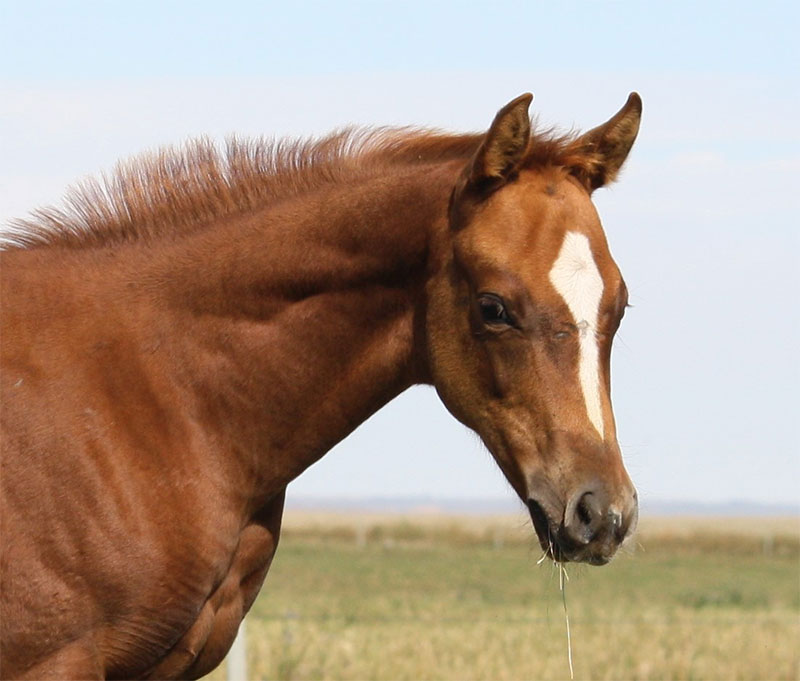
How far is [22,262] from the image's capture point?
4.67m

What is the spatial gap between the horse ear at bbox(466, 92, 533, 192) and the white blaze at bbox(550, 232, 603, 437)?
1.35ft

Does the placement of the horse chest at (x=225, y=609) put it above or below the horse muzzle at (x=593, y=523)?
below

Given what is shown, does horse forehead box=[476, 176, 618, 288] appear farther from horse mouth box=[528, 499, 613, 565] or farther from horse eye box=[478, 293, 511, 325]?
horse mouth box=[528, 499, 613, 565]

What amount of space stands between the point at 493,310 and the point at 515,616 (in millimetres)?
13303

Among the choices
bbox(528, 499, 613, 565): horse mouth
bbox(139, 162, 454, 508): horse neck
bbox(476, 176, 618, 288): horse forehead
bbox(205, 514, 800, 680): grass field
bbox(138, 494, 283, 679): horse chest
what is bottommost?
bbox(205, 514, 800, 680): grass field

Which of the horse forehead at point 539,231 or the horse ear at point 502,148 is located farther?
the horse ear at point 502,148

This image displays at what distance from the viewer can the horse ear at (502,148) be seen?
445 centimetres

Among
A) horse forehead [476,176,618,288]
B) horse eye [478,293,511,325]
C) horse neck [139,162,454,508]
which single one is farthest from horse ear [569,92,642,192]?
horse eye [478,293,511,325]

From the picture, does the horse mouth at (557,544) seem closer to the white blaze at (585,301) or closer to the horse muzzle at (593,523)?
the horse muzzle at (593,523)

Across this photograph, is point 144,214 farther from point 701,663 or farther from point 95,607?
point 701,663

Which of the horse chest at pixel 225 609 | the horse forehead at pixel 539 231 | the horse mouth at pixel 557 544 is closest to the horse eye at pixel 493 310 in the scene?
the horse forehead at pixel 539 231

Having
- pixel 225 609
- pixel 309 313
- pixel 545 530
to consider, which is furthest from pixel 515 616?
pixel 545 530

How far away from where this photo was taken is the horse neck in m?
4.66

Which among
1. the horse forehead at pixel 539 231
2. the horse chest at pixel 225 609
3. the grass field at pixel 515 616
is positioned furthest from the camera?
the grass field at pixel 515 616
